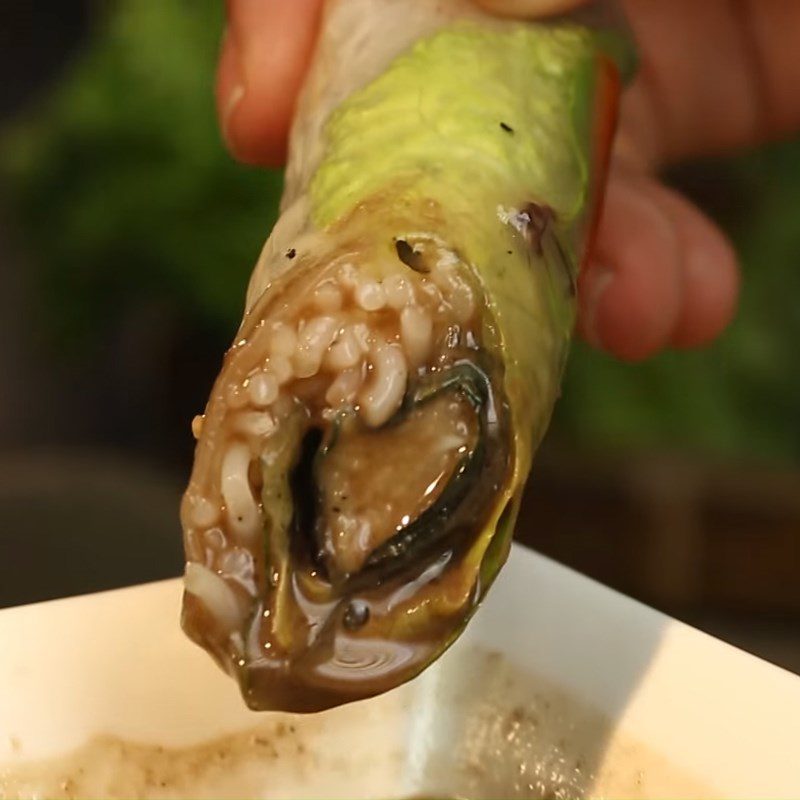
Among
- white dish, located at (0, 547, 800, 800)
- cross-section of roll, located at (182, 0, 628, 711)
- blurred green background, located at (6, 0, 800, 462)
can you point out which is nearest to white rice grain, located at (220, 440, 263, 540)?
cross-section of roll, located at (182, 0, 628, 711)

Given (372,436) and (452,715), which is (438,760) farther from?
(372,436)

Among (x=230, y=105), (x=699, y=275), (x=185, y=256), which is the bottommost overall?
(x=185, y=256)

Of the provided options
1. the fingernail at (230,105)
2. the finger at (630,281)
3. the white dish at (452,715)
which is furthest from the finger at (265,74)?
the white dish at (452,715)

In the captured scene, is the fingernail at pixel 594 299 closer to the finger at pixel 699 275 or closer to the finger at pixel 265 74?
the finger at pixel 699 275

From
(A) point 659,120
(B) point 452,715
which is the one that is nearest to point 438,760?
(B) point 452,715

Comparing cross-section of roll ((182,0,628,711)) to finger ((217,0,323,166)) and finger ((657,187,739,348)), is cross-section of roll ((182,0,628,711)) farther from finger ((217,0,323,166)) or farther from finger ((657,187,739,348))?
finger ((657,187,739,348))

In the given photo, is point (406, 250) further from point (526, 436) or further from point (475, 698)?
point (475, 698)
